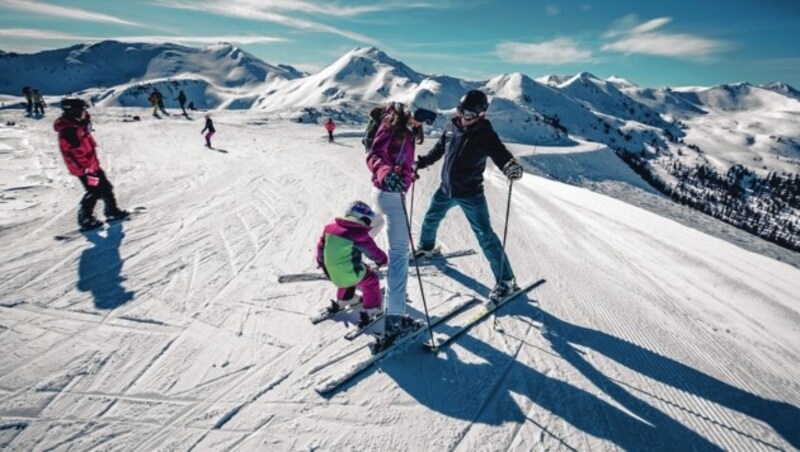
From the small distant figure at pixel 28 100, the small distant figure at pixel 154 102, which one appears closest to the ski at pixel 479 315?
the small distant figure at pixel 154 102

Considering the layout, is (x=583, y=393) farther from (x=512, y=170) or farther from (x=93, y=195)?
(x=93, y=195)

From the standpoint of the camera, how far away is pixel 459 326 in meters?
4.04

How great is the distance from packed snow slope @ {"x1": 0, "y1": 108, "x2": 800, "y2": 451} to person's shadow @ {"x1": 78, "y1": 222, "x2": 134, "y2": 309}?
0.10 ft

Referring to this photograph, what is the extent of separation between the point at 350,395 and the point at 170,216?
575cm

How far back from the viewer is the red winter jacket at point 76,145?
246 inches

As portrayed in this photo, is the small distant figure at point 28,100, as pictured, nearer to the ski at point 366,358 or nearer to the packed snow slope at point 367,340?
the packed snow slope at point 367,340

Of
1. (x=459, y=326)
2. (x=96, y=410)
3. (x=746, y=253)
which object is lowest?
(x=96, y=410)

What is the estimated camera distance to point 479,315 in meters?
4.20

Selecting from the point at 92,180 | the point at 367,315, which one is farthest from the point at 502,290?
the point at 92,180

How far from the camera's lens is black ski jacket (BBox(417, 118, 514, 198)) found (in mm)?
4113

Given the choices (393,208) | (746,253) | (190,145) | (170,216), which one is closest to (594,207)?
(746,253)

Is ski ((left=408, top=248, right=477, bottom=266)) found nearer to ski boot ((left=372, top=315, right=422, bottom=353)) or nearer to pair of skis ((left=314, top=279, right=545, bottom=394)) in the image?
pair of skis ((left=314, top=279, right=545, bottom=394))

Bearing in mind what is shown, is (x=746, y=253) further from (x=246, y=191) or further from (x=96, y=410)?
(x=246, y=191)

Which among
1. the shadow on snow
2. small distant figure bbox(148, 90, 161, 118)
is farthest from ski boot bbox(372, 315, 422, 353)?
small distant figure bbox(148, 90, 161, 118)
